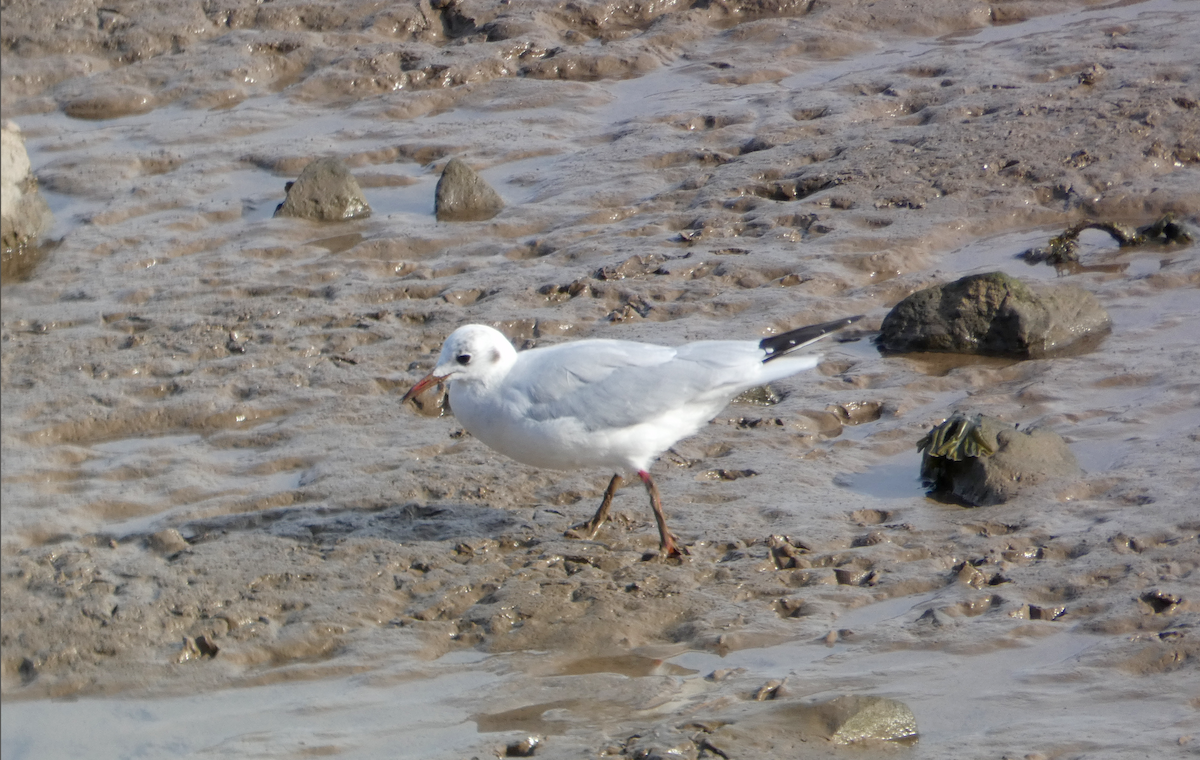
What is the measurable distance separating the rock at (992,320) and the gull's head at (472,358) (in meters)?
2.51

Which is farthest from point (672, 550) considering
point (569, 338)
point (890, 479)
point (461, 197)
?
point (461, 197)

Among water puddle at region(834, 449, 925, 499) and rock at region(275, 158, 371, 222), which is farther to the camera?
rock at region(275, 158, 371, 222)

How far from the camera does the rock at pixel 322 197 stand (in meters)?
8.80

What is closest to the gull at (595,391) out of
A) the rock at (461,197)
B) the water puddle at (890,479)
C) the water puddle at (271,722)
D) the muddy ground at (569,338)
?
the muddy ground at (569,338)

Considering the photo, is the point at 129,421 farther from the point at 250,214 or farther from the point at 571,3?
the point at 571,3

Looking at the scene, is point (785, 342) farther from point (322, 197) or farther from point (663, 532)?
point (322, 197)

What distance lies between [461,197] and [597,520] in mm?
3743

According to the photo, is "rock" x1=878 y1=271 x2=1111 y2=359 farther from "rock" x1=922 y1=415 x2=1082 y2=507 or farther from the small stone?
the small stone

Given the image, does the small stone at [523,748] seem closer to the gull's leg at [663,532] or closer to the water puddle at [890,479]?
the gull's leg at [663,532]

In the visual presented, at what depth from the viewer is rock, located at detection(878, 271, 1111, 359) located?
6.96 meters

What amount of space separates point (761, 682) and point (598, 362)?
1493 millimetres

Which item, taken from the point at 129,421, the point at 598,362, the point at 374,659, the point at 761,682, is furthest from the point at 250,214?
the point at 761,682

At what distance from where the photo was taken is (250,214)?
9000 mm

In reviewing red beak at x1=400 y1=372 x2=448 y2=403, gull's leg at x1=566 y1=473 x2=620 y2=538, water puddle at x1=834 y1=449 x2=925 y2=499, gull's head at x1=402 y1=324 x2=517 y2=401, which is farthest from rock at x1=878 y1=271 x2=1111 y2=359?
red beak at x1=400 y1=372 x2=448 y2=403
